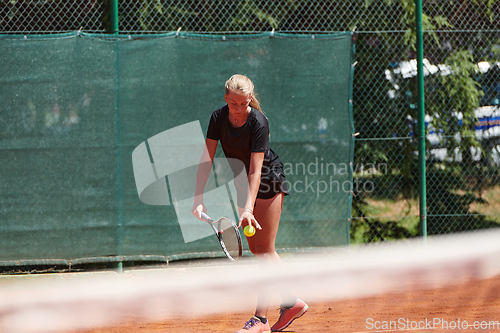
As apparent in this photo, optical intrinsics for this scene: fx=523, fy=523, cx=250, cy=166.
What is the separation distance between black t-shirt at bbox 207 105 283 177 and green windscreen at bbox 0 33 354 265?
5.35 ft

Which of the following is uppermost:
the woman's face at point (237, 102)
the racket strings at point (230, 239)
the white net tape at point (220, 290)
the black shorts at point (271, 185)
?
the woman's face at point (237, 102)

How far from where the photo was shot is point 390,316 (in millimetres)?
3412

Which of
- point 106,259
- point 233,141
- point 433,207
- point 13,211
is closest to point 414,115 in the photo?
point 433,207

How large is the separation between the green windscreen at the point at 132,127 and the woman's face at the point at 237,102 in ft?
6.12

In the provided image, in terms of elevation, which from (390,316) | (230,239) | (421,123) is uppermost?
(421,123)

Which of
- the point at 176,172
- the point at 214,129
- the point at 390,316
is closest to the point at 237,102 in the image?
the point at 214,129

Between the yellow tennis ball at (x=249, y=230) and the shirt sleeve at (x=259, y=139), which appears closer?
the yellow tennis ball at (x=249, y=230)

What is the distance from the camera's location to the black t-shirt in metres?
2.99

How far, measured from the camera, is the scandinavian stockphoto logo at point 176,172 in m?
4.70

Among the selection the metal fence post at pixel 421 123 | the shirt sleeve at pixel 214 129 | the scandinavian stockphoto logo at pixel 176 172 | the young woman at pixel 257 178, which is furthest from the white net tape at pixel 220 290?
the scandinavian stockphoto logo at pixel 176 172

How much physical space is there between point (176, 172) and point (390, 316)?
88.6 inches

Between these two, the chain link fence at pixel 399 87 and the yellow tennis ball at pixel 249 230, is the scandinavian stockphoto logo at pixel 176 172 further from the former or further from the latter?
the yellow tennis ball at pixel 249 230

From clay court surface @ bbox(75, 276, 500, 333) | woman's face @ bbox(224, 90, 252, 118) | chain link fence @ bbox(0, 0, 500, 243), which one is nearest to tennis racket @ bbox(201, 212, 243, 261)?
clay court surface @ bbox(75, 276, 500, 333)

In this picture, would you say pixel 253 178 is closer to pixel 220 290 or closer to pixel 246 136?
pixel 246 136
